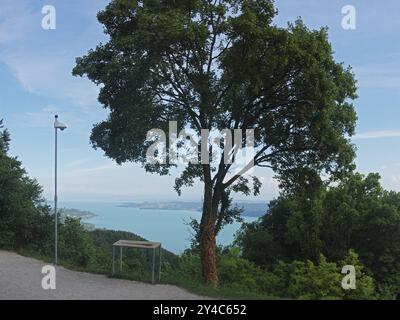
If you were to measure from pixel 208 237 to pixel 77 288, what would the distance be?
6.60m

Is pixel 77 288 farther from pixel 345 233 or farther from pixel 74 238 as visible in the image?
pixel 345 233

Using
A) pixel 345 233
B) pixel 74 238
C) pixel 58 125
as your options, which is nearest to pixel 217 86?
pixel 58 125

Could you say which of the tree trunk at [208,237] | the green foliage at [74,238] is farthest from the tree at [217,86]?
the green foliage at [74,238]

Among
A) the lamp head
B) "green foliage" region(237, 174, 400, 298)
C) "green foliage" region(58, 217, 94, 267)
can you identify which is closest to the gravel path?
the lamp head

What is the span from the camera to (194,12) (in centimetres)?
1388

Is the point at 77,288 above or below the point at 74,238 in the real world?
above

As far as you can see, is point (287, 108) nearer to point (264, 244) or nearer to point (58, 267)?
point (58, 267)

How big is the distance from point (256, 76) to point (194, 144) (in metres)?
3.40

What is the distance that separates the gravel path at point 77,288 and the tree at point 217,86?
478cm

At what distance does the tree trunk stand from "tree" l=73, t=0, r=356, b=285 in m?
0.03

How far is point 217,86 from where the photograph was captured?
14.5 metres

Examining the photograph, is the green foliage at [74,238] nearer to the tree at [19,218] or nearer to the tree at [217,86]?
the tree at [19,218]
